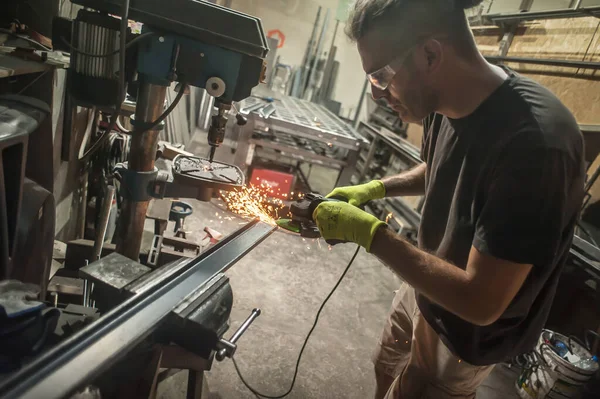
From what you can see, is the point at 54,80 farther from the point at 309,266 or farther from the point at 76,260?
the point at 309,266

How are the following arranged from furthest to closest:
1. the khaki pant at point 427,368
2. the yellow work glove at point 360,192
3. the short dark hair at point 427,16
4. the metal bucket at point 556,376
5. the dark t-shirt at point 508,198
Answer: the metal bucket at point 556,376
the yellow work glove at point 360,192
the khaki pant at point 427,368
the short dark hair at point 427,16
the dark t-shirt at point 508,198

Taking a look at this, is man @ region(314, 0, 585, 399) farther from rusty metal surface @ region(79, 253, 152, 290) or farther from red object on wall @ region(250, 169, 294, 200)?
red object on wall @ region(250, 169, 294, 200)

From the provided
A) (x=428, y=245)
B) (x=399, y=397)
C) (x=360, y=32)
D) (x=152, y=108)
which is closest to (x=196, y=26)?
(x=152, y=108)

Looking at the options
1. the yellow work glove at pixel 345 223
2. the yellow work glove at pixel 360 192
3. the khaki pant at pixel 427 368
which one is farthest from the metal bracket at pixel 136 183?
the khaki pant at pixel 427 368

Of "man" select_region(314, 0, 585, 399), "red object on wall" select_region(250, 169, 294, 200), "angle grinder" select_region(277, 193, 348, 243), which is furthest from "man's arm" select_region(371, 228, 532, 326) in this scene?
"red object on wall" select_region(250, 169, 294, 200)

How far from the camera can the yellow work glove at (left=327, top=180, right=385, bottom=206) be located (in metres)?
1.68

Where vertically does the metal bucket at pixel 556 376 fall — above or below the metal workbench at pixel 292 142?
below

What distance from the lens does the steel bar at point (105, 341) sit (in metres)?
0.67

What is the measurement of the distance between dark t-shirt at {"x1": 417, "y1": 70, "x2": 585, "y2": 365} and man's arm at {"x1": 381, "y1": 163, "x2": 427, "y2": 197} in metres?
0.35

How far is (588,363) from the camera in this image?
91.0 inches

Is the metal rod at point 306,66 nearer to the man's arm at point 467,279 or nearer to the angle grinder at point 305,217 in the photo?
the angle grinder at point 305,217

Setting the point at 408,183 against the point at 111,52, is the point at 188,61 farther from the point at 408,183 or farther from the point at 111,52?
the point at 408,183

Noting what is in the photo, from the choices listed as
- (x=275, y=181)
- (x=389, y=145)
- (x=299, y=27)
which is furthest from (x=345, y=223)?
(x=299, y=27)

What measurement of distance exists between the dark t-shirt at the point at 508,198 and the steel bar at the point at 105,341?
2.57ft
